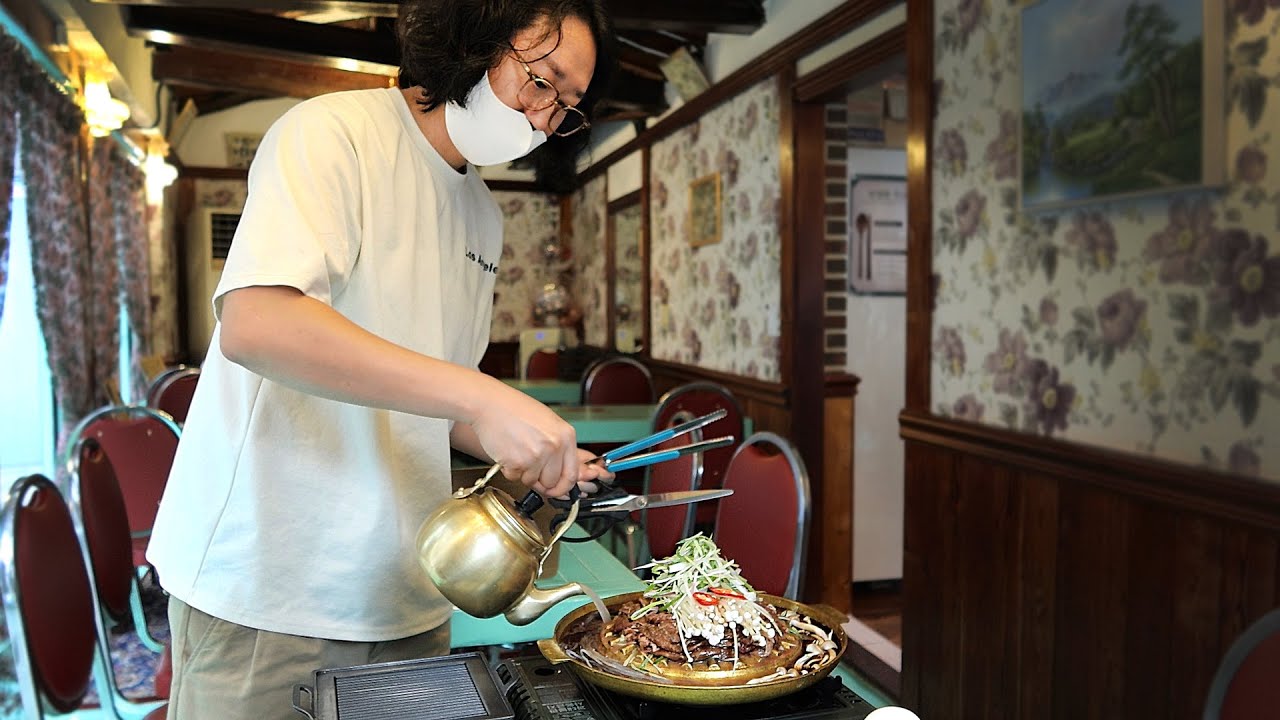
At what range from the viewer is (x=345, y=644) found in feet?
3.65

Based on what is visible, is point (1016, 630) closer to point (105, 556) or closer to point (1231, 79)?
point (1231, 79)

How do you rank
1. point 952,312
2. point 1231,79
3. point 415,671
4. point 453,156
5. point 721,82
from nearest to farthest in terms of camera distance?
point 415,671 → point 453,156 → point 1231,79 → point 952,312 → point 721,82

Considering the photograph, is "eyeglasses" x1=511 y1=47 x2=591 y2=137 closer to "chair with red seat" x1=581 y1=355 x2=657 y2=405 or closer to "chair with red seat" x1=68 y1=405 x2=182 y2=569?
"chair with red seat" x1=68 y1=405 x2=182 y2=569

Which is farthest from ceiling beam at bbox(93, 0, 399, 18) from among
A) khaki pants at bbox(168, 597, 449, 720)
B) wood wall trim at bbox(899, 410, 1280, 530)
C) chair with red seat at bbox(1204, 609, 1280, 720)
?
chair with red seat at bbox(1204, 609, 1280, 720)

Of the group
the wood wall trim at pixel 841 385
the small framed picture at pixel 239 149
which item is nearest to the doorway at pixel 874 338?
the wood wall trim at pixel 841 385

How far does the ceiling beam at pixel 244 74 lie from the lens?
6246 mm

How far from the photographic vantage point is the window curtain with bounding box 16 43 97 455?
3686mm

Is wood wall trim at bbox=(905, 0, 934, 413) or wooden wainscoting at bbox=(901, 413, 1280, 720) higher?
wood wall trim at bbox=(905, 0, 934, 413)

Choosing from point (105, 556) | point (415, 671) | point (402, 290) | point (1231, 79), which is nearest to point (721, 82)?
point (1231, 79)

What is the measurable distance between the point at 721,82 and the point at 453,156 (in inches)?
154

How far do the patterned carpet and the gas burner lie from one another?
204 centimetres

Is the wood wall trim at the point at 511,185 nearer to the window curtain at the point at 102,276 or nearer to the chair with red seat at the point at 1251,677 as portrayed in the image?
the window curtain at the point at 102,276

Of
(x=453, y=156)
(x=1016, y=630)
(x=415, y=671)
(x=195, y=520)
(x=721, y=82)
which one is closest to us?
(x=415, y=671)

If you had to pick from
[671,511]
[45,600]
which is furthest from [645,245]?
[45,600]
